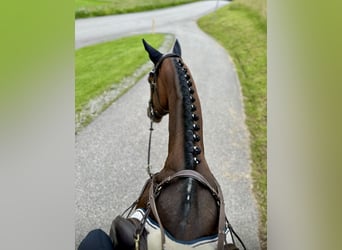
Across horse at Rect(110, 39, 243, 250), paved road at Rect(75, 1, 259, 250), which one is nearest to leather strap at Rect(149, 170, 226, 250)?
horse at Rect(110, 39, 243, 250)

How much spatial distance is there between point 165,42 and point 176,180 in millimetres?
513

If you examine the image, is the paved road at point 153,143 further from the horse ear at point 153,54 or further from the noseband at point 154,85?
the horse ear at point 153,54

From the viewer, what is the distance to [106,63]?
1672 millimetres

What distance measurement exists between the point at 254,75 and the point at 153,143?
16.0 inches

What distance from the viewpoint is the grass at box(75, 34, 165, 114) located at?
1.62 m

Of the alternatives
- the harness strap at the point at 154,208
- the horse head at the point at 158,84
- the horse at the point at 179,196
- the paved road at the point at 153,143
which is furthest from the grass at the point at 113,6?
the harness strap at the point at 154,208

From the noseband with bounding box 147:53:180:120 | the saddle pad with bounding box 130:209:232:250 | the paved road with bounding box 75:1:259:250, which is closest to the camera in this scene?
the saddle pad with bounding box 130:209:232:250

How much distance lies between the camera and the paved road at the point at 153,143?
1.58m

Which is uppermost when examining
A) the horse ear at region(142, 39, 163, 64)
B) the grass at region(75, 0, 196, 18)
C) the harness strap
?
the grass at region(75, 0, 196, 18)

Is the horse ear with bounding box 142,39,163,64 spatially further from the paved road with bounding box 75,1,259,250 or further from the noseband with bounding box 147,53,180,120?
the paved road with bounding box 75,1,259,250

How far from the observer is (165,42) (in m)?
1.63

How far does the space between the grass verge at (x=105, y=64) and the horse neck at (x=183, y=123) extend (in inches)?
Answer: 9.3
